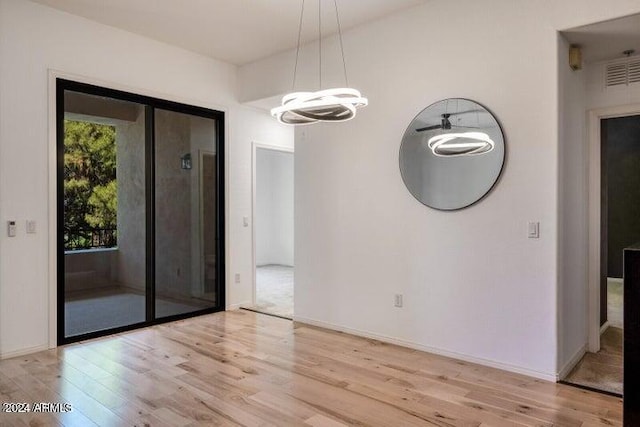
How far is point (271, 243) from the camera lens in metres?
9.66

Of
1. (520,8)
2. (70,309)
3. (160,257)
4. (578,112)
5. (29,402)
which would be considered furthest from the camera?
(160,257)

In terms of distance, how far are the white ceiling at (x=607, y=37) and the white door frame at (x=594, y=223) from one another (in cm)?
48

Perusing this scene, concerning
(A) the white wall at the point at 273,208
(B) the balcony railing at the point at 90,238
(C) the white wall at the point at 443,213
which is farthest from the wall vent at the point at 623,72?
(A) the white wall at the point at 273,208

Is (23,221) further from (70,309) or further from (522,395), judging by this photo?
(522,395)

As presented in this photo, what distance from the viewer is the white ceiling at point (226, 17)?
12.1ft

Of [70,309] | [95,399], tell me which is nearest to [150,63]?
[70,309]

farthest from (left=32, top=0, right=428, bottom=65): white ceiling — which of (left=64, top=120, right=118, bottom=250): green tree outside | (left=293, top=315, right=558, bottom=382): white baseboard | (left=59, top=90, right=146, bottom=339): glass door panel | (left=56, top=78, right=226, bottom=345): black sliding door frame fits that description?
(left=293, top=315, right=558, bottom=382): white baseboard

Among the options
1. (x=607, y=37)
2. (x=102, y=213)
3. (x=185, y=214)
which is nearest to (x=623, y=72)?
(x=607, y=37)

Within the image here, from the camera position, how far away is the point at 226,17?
397 centimetres

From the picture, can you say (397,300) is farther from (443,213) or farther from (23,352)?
(23,352)

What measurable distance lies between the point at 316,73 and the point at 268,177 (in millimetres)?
5296

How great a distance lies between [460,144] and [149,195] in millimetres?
3300

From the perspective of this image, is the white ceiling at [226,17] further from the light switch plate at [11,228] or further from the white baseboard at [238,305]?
the white baseboard at [238,305]

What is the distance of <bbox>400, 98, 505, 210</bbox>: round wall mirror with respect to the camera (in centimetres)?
330
